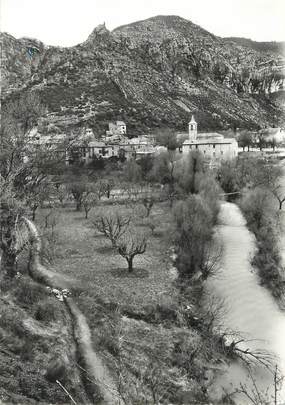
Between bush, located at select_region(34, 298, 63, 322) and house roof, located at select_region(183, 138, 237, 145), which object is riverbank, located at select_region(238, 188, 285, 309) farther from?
house roof, located at select_region(183, 138, 237, 145)

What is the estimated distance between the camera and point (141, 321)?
17.4 meters

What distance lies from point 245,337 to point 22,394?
9.58 m

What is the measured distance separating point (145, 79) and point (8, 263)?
87153 mm

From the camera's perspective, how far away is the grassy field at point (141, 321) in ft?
43.8

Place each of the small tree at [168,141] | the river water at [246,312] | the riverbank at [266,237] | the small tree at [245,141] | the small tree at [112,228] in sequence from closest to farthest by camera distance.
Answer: the river water at [246,312], the riverbank at [266,237], the small tree at [112,228], the small tree at [168,141], the small tree at [245,141]

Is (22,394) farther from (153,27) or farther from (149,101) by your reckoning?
(153,27)

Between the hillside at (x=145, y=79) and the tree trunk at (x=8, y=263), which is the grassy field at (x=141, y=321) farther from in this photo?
the hillside at (x=145, y=79)

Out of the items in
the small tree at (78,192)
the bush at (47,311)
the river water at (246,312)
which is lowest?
the river water at (246,312)

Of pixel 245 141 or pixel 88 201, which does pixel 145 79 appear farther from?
pixel 88 201

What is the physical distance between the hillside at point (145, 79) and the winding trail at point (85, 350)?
175 feet

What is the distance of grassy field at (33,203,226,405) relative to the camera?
13.3 metres

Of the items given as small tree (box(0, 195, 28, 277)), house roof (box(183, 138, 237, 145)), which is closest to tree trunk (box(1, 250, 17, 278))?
Result: small tree (box(0, 195, 28, 277))

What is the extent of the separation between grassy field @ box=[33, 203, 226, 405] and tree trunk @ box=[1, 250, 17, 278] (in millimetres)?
2876

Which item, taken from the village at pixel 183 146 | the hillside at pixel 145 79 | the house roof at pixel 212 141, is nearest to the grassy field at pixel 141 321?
the village at pixel 183 146
